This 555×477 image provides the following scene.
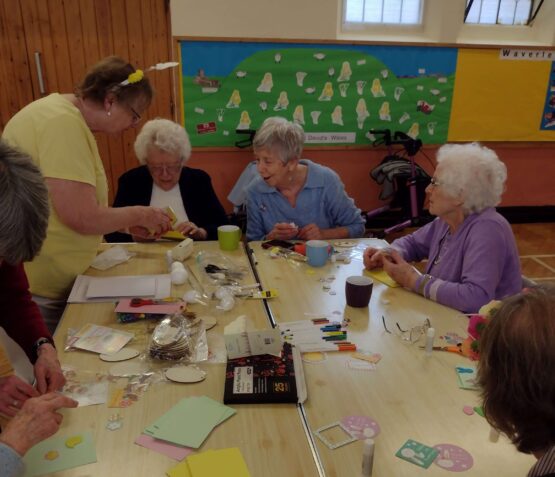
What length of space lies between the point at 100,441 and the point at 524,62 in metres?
5.19

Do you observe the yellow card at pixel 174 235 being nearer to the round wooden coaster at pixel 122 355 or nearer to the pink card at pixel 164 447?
the round wooden coaster at pixel 122 355

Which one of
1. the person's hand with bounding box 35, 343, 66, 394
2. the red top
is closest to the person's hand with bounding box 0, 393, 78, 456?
the person's hand with bounding box 35, 343, 66, 394

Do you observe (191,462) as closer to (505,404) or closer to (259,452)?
(259,452)

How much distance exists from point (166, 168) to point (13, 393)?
160 cm

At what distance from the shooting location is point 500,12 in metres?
5.01

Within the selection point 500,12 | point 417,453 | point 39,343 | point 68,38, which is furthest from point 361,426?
point 500,12

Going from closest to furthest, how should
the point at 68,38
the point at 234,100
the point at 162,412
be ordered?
the point at 162,412, the point at 68,38, the point at 234,100

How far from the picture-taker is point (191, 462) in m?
1.06

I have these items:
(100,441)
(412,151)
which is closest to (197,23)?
(412,151)

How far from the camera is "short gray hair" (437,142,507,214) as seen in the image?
1944mm

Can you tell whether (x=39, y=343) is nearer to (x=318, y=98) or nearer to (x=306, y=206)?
(x=306, y=206)

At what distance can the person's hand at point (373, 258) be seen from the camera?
6.90 ft

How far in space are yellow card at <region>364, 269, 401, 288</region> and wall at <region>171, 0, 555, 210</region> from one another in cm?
286

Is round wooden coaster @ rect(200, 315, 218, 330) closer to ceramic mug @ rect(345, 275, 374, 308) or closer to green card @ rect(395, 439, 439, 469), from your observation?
ceramic mug @ rect(345, 275, 374, 308)
